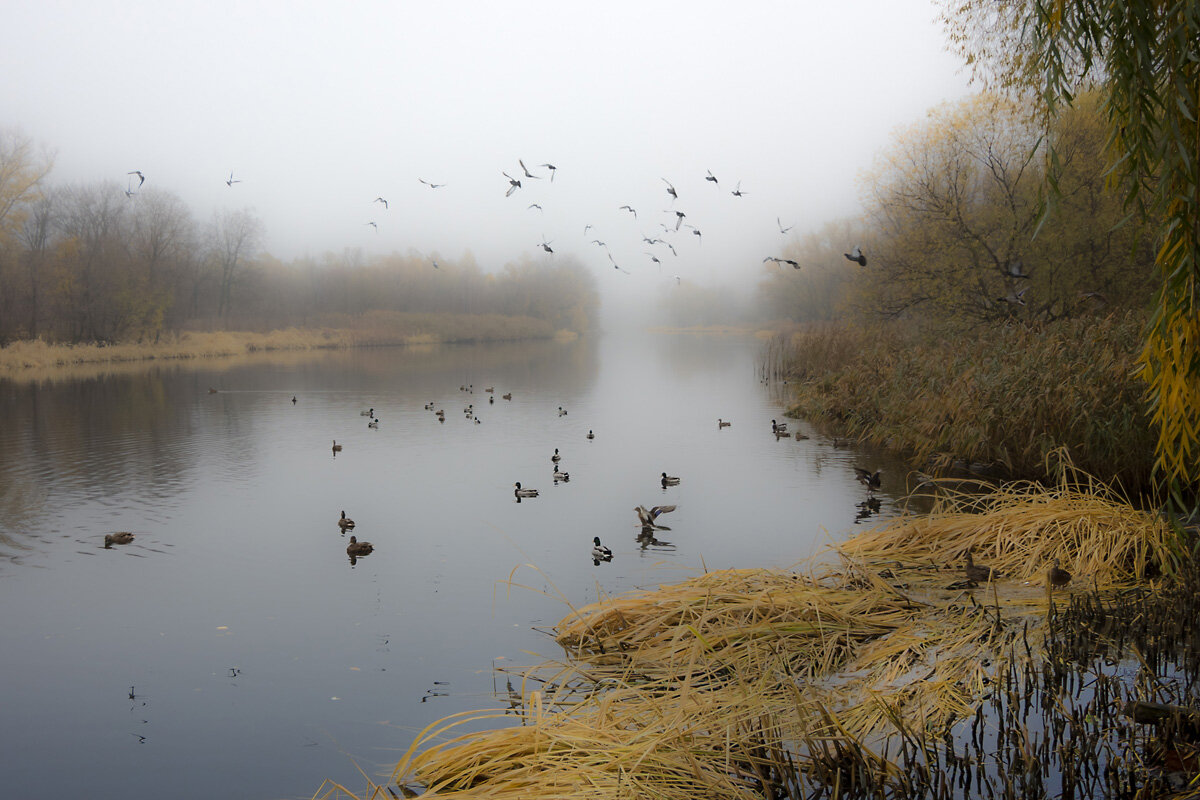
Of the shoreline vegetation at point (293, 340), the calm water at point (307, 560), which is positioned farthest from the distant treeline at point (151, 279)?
the calm water at point (307, 560)

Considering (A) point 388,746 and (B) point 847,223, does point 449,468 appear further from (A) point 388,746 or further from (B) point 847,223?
(B) point 847,223

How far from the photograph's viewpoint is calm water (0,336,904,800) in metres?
4.99

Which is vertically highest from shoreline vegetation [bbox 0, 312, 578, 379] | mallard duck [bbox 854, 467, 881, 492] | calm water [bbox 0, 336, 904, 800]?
shoreline vegetation [bbox 0, 312, 578, 379]

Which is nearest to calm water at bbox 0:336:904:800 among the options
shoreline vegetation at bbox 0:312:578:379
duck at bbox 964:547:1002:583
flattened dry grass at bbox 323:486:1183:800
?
flattened dry grass at bbox 323:486:1183:800

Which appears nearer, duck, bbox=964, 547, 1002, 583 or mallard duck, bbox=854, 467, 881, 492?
duck, bbox=964, 547, 1002, 583

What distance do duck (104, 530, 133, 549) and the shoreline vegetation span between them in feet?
90.4

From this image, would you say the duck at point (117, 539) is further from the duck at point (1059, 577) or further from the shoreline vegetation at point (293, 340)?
the shoreline vegetation at point (293, 340)

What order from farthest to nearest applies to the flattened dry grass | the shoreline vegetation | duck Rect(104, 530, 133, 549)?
the shoreline vegetation, duck Rect(104, 530, 133, 549), the flattened dry grass

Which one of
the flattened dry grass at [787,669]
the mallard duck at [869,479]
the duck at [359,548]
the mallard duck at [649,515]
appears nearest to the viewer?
the flattened dry grass at [787,669]

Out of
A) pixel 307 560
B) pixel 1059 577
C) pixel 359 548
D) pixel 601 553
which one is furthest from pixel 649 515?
pixel 1059 577

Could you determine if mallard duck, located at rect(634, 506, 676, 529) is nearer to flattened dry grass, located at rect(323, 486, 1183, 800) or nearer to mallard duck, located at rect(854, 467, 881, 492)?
flattened dry grass, located at rect(323, 486, 1183, 800)

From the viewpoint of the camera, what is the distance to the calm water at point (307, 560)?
196 inches

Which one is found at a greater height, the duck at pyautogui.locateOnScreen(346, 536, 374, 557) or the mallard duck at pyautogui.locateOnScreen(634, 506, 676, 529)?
the mallard duck at pyautogui.locateOnScreen(634, 506, 676, 529)

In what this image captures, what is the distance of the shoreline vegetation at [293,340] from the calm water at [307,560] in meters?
20.5
